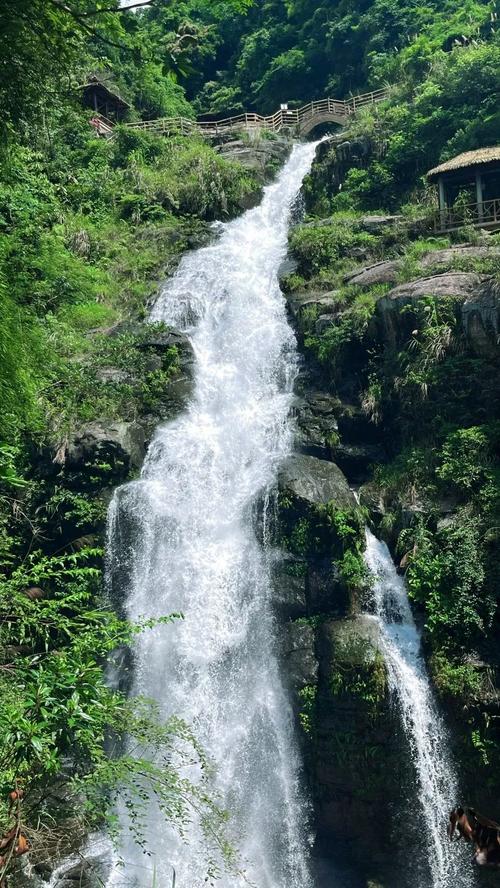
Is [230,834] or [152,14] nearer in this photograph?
[230,834]

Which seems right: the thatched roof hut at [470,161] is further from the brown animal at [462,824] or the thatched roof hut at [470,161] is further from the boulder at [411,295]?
the brown animal at [462,824]

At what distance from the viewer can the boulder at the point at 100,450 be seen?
16.9 meters

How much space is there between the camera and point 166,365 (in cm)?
2002

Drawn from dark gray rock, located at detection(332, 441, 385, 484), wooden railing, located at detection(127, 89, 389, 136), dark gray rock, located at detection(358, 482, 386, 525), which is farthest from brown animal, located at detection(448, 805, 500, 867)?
wooden railing, located at detection(127, 89, 389, 136)

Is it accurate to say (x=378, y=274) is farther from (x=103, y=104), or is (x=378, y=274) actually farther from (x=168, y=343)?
(x=103, y=104)

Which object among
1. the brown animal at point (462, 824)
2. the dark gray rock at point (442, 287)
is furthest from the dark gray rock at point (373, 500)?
the brown animal at point (462, 824)

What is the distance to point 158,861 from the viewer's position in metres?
11.8

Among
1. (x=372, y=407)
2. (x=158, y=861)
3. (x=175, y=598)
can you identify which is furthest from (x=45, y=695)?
(x=372, y=407)

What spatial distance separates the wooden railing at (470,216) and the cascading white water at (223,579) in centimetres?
534

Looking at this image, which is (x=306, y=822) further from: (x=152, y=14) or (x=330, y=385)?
(x=152, y=14)

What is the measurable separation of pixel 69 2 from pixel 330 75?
39.1 m

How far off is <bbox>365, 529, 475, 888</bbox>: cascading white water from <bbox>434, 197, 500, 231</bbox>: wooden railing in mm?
12406

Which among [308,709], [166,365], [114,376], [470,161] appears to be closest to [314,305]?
[166,365]

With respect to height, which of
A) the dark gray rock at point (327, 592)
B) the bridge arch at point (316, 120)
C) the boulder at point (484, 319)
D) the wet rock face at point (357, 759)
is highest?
the bridge arch at point (316, 120)
